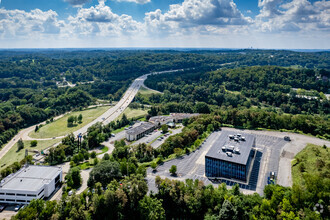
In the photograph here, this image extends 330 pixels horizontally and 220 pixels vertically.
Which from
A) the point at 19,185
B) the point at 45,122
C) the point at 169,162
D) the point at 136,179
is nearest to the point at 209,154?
the point at 169,162

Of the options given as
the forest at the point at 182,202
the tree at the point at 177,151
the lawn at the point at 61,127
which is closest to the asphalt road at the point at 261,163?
the tree at the point at 177,151

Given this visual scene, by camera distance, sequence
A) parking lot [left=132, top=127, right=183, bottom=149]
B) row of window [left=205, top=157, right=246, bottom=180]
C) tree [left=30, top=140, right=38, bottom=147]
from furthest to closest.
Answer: tree [left=30, top=140, right=38, bottom=147], parking lot [left=132, top=127, right=183, bottom=149], row of window [left=205, top=157, right=246, bottom=180]

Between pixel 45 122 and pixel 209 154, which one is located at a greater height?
pixel 209 154

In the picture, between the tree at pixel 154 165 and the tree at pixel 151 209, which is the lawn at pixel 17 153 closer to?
the tree at pixel 154 165

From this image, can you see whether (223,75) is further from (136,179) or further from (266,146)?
(136,179)

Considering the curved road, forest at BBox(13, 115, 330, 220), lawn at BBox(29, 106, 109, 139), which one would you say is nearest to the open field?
the curved road

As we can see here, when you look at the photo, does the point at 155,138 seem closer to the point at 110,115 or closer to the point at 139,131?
the point at 139,131

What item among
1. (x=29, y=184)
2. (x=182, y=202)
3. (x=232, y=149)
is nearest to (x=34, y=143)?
(x=29, y=184)

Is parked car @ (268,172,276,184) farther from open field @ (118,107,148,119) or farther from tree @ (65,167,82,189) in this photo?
open field @ (118,107,148,119)
